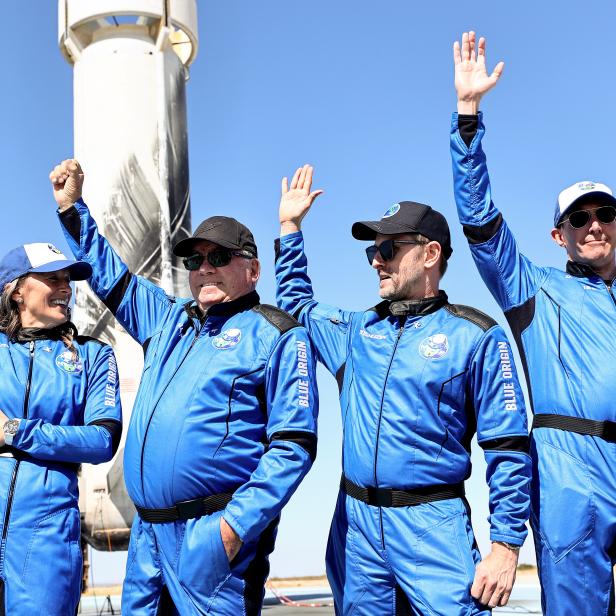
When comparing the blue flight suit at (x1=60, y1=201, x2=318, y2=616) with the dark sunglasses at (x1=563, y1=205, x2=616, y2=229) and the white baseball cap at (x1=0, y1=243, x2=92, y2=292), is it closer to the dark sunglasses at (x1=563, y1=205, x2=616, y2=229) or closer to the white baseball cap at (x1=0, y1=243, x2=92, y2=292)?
the white baseball cap at (x1=0, y1=243, x2=92, y2=292)

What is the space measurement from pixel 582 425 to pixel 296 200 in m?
2.14

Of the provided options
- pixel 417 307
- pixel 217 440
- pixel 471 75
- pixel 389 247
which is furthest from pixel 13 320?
pixel 471 75

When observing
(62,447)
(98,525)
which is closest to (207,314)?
(62,447)

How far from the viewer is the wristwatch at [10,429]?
468 centimetres

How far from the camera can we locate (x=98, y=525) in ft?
48.5

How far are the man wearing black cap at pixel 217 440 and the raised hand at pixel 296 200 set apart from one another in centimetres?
76

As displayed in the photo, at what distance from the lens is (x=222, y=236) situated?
15.3 ft

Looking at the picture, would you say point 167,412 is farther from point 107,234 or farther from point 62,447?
point 107,234

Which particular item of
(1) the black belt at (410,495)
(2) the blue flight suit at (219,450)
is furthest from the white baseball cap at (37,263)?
(1) the black belt at (410,495)

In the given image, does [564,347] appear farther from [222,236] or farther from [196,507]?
[196,507]

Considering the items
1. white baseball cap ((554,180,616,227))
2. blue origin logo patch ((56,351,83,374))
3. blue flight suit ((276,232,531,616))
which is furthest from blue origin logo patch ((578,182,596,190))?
blue origin logo patch ((56,351,83,374))

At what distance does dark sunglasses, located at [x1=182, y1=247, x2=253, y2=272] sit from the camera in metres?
4.68

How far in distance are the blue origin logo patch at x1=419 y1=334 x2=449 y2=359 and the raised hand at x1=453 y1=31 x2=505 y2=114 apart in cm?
125

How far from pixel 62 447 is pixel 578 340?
2.70 m
